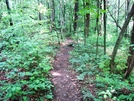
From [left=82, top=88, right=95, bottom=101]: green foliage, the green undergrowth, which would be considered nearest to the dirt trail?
[left=82, top=88, right=95, bottom=101]: green foliage

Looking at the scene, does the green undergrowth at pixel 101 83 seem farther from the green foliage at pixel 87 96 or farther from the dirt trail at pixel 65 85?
the dirt trail at pixel 65 85

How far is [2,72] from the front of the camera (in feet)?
23.4

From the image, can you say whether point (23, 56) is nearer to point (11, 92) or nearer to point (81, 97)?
point (11, 92)

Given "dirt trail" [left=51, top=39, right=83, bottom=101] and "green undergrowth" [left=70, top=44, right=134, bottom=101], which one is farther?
"dirt trail" [left=51, top=39, right=83, bottom=101]

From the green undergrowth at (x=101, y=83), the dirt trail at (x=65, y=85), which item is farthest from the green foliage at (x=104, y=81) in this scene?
the dirt trail at (x=65, y=85)

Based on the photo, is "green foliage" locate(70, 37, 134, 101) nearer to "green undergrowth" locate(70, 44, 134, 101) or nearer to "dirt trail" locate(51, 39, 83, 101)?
"green undergrowth" locate(70, 44, 134, 101)

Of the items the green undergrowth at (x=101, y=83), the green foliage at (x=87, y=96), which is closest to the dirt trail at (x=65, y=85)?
the green foliage at (x=87, y=96)

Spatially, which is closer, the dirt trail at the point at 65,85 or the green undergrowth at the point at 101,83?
the green undergrowth at the point at 101,83

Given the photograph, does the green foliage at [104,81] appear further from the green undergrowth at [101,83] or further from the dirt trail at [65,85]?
the dirt trail at [65,85]

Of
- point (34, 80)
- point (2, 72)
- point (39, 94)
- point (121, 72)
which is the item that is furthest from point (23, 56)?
point (121, 72)

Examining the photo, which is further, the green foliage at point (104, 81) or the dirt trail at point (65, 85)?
the dirt trail at point (65, 85)

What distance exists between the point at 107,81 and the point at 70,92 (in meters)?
1.59

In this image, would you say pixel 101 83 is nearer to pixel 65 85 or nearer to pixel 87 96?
pixel 87 96

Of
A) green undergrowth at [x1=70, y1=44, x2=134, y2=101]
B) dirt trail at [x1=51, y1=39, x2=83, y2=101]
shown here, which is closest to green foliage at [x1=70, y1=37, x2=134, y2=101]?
green undergrowth at [x1=70, y1=44, x2=134, y2=101]
